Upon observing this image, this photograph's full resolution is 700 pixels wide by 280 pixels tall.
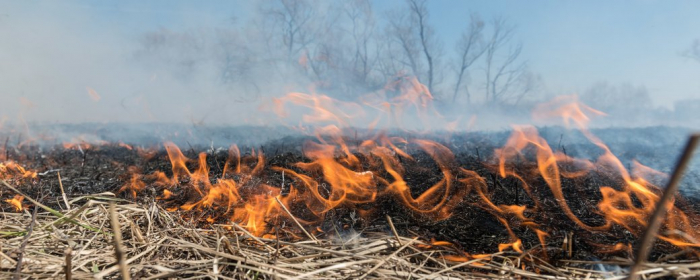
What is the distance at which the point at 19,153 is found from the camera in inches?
213

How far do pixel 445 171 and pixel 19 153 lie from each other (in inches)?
229

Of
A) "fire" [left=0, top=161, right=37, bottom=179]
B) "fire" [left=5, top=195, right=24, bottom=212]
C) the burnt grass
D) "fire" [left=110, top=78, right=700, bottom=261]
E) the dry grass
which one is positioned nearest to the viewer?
the dry grass

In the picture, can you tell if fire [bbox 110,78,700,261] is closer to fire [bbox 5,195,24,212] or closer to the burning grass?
the burning grass

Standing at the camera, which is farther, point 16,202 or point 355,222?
point 16,202

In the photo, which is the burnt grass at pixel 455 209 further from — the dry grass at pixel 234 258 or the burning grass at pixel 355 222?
the dry grass at pixel 234 258

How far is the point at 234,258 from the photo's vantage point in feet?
4.79

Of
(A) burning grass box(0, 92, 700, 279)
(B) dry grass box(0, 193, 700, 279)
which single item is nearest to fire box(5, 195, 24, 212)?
(A) burning grass box(0, 92, 700, 279)

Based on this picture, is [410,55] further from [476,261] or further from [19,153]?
[476,261]

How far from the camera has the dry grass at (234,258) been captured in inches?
58.2

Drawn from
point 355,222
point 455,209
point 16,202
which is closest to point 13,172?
point 16,202

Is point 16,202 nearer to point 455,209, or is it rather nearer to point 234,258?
point 234,258

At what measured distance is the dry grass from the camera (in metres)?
1.48

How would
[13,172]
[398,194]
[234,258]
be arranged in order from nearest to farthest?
[234,258]
[398,194]
[13,172]

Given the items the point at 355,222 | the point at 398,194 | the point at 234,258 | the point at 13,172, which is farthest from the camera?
the point at 13,172
